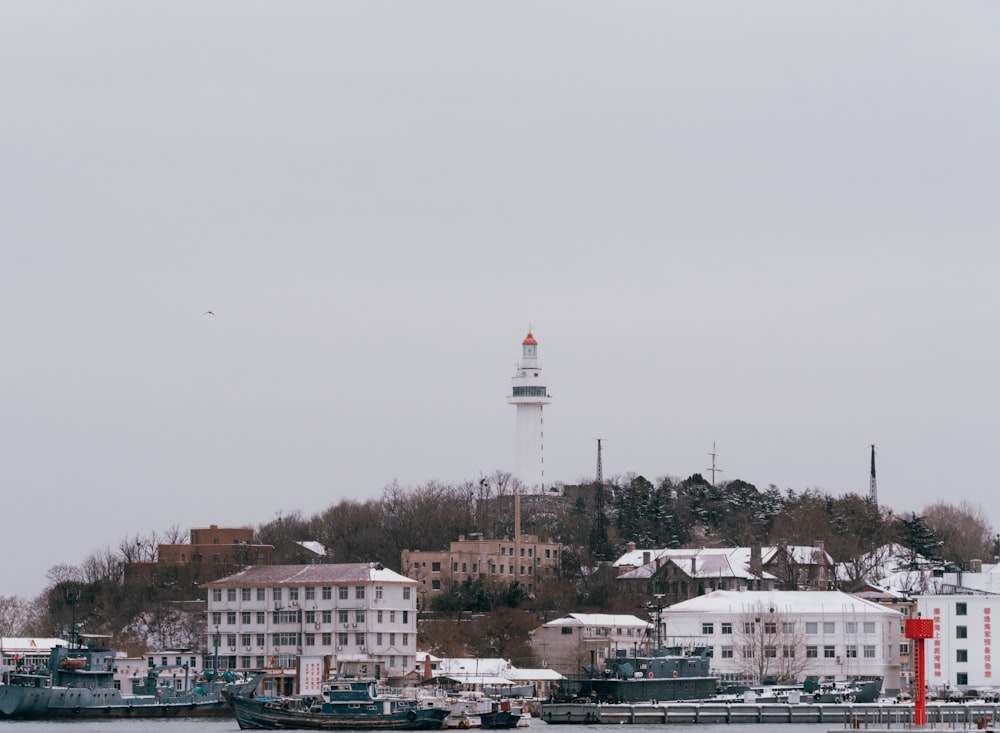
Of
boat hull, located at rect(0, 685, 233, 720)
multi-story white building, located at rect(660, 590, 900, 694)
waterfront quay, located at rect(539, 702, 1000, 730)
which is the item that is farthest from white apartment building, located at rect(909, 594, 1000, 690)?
boat hull, located at rect(0, 685, 233, 720)

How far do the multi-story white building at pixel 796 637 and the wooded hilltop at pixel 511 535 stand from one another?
1199 cm

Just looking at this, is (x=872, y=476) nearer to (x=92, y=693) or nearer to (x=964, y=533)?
(x=964, y=533)

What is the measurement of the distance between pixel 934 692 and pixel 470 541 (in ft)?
152

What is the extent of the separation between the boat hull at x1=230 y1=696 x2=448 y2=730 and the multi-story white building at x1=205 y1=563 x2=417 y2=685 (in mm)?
29071

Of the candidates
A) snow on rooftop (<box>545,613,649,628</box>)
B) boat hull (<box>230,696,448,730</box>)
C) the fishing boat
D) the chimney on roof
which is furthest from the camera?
the chimney on roof

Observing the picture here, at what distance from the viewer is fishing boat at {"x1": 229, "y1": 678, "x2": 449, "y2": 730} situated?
93938 millimetres

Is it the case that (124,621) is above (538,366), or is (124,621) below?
below

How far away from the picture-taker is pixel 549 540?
541 ft

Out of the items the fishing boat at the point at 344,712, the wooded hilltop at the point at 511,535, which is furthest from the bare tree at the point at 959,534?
the fishing boat at the point at 344,712

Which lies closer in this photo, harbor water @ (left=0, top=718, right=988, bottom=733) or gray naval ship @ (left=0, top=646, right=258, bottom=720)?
harbor water @ (left=0, top=718, right=988, bottom=733)

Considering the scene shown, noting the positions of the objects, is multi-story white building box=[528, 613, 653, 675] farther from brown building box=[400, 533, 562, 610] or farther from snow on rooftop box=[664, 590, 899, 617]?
brown building box=[400, 533, 562, 610]

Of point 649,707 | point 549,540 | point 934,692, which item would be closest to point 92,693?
point 649,707

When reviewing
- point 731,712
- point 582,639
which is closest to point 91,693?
point 582,639

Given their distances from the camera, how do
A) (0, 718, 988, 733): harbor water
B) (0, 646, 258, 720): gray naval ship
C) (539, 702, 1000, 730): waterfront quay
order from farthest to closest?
(0, 646, 258, 720): gray naval ship
(539, 702, 1000, 730): waterfront quay
(0, 718, 988, 733): harbor water
